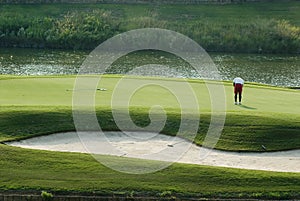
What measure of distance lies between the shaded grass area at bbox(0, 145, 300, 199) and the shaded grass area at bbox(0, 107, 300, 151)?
6.80ft

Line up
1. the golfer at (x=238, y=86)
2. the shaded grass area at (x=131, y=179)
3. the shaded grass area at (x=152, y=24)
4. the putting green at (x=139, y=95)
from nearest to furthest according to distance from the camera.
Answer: the shaded grass area at (x=131, y=179), the putting green at (x=139, y=95), the golfer at (x=238, y=86), the shaded grass area at (x=152, y=24)

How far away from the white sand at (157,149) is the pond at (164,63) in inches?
1067

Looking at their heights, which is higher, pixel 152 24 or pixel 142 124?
pixel 152 24

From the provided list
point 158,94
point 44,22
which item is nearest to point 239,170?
point 158,94

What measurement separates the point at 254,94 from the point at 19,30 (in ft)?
135

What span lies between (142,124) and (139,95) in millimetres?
4258

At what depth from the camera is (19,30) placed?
6362 centimetres

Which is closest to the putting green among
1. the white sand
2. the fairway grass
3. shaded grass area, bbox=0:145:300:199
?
the fairway grass

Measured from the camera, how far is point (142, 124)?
19328 millimetres

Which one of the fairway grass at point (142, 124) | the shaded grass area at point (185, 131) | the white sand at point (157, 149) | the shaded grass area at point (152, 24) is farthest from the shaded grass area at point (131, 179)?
the shaded grass area at point (152, 24)

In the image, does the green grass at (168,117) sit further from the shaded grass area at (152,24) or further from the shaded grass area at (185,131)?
the shaded grass area at (152,24)

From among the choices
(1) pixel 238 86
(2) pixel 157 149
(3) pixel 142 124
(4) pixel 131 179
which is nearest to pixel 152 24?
(1) pixel 238 86

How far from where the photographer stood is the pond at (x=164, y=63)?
47.7 m

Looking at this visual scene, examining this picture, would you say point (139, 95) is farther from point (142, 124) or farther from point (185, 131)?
point (185, 131)
